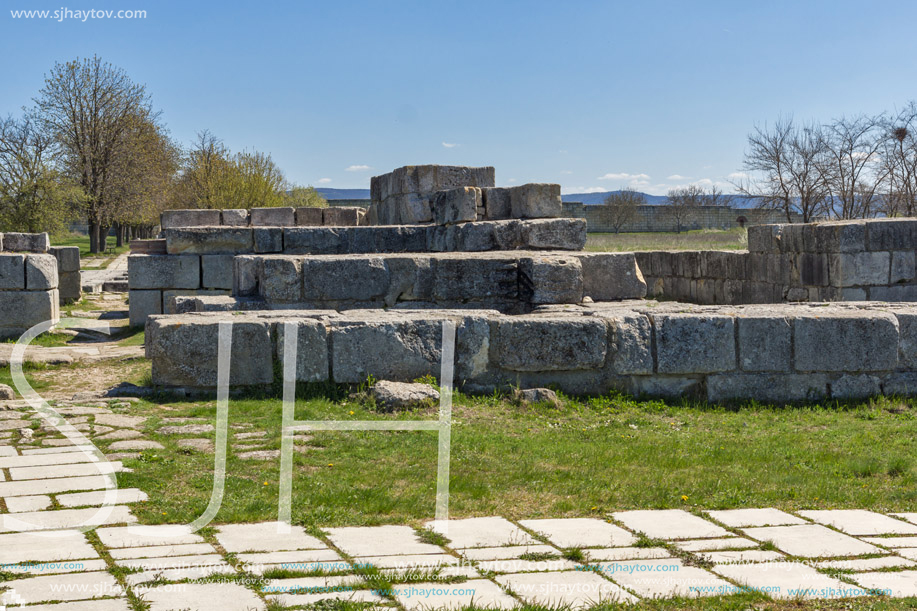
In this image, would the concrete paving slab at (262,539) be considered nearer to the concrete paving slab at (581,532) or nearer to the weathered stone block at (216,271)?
the concrete paving slab at (581,532)

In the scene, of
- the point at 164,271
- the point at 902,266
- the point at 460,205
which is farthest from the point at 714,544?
the point at 164,271

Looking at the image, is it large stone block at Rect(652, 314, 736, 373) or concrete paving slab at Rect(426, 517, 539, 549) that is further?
large stone block at Rect(652, 314, 736, 373)

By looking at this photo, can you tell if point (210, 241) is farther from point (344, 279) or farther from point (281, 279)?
point (344, 279)

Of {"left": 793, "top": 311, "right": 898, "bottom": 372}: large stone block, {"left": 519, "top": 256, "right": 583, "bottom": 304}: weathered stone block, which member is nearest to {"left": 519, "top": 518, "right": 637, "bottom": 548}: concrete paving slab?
{"left": 793, "top": 311, "right": 898, "bottom": 372}: large stone block

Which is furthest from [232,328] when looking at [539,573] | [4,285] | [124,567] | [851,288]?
[851,288]

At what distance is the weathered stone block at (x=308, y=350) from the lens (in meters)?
7.66

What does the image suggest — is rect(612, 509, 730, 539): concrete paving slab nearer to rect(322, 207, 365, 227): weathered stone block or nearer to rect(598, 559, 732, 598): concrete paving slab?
rect(598, 559, 732, 598): concrete paving slab

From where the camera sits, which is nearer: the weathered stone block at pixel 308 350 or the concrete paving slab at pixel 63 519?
the concrete paving slab at pixel 63 519

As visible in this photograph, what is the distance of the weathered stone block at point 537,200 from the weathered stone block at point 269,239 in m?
4.02

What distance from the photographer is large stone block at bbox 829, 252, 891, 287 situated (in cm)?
1323

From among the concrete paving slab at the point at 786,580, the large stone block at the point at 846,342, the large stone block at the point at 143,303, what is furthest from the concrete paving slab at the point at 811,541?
the large stone block at the point at 143,303

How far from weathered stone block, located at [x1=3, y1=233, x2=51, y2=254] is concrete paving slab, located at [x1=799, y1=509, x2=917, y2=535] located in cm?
1675

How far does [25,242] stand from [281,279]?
10291 millimetres

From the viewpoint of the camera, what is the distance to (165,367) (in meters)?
7.64
